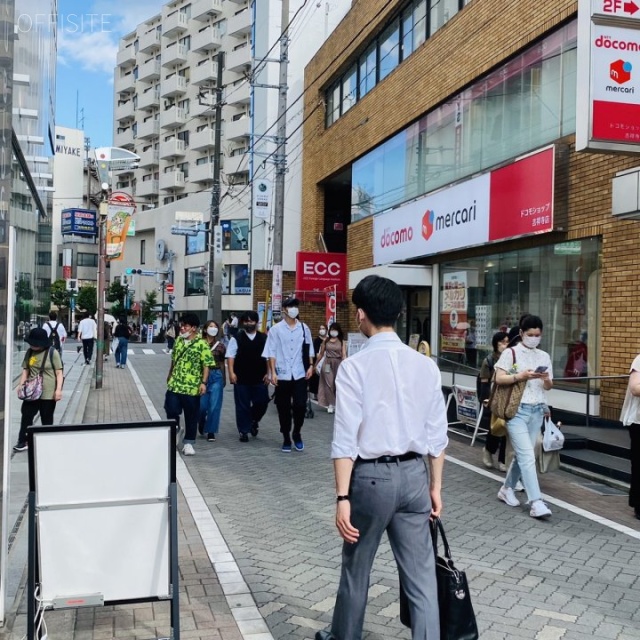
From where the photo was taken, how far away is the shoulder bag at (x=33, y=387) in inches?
331

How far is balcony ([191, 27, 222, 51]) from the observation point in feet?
188

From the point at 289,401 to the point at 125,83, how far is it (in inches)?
2681

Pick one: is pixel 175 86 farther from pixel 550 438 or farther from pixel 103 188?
pixel 550 438

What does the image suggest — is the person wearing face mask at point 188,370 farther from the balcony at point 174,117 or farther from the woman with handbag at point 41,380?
the balcony at point 174,117

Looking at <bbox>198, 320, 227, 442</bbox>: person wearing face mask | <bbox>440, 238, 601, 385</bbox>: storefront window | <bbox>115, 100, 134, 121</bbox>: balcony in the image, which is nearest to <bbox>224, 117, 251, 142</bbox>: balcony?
<bbox>115, 100, 134, 121</bbox>: balcony

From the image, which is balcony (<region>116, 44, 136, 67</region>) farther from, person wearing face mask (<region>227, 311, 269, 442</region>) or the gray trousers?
the gray trousers

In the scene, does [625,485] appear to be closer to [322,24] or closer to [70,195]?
[322,24]

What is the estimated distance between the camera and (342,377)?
3.20m

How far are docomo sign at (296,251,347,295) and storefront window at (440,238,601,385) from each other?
278 inches

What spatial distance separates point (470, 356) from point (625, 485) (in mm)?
7825

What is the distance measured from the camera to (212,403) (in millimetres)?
10383

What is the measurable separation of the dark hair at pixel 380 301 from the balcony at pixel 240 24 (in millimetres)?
53691

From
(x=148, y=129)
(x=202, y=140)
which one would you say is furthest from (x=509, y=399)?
(x=148, y=129)

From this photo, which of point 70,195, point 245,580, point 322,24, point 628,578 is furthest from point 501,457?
point 70,195
